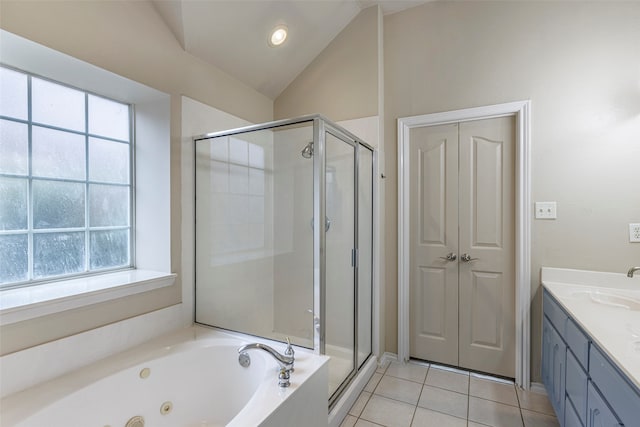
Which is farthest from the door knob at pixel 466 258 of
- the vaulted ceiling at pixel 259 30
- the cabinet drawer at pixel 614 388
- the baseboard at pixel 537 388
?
the vaulted ceiling at pixel 259 30

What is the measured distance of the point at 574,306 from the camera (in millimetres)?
1541

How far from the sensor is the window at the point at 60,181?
1.41 meters

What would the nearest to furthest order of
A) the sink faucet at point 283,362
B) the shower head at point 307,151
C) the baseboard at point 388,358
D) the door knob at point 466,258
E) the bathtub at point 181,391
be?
the bathtub at point 181,391
the sink faucet at point 283,362
the shower head at point 307,151
the door knob at point 466,258
the baseboard at point 388,358

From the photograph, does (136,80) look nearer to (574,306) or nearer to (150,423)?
(150,423)

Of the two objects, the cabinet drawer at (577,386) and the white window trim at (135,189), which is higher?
the white window trim at (135,189)

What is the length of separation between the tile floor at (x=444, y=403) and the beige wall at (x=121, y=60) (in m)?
1.47

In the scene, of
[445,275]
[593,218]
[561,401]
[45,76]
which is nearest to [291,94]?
[45,76]

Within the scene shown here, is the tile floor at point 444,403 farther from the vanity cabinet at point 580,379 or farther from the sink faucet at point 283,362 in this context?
the sink faucet at point 283,362

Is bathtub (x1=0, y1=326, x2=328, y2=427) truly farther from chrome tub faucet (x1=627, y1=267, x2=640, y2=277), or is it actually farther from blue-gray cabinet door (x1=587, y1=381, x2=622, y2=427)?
chrome tub faucet (x1=627, y1=267, x2=640, y2=277)

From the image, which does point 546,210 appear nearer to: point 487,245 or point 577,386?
point 487,245

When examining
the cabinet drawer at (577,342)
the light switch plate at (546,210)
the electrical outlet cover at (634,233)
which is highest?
the light switch plate at (546,210)

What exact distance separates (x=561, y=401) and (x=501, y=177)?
1404mm

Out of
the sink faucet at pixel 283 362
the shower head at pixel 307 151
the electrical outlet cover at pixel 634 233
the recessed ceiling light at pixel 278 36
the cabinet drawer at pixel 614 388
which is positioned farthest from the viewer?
the recessed ceiling light at pixel 278 36

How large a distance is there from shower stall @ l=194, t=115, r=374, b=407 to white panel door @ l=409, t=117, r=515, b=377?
64cm
